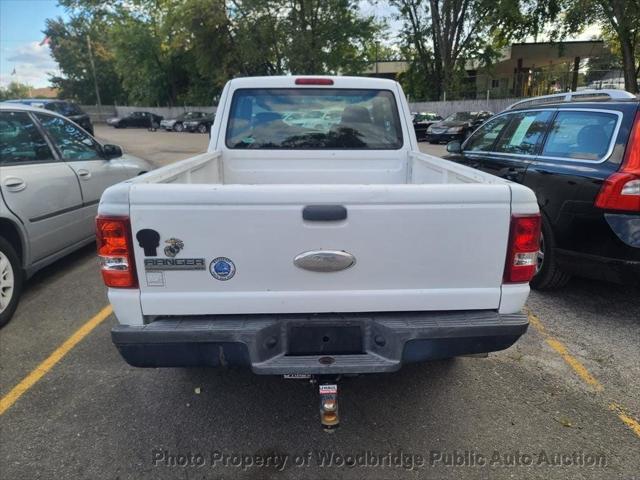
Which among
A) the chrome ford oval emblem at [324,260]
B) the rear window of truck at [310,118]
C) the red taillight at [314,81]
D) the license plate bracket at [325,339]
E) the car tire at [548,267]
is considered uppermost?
the red taillight at [314,81]

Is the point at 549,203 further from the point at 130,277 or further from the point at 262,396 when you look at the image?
the point at 130,277

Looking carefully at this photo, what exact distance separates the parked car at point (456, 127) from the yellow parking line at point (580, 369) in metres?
16.6

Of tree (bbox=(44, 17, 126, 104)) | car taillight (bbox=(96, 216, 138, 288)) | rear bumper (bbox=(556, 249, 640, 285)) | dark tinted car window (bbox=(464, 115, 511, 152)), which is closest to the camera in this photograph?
car taillight (bbox=(96, 216, 138, 288))

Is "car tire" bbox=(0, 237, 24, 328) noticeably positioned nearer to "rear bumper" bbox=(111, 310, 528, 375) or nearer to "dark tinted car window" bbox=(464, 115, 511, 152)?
"rear bumper" bbox=(111, 310, 528, 375)

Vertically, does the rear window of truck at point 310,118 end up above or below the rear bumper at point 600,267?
above

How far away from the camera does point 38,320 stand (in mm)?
4145

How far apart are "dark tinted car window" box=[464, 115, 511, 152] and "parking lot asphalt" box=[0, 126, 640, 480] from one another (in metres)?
2.59

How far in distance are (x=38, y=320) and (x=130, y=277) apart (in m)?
2.60

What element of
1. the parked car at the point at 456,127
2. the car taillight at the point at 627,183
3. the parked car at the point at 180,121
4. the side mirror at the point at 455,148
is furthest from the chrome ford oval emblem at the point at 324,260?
the parked car at the point at 180,121

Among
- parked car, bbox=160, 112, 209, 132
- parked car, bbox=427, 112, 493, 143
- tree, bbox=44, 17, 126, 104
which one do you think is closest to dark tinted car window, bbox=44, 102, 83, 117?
parked car, bbox=160, 112, 209, 132

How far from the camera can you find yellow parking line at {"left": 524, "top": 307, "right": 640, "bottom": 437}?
9.07 feet

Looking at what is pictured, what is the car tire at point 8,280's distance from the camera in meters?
3.93

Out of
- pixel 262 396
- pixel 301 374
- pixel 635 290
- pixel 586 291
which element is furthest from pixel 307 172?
pixel 635 290

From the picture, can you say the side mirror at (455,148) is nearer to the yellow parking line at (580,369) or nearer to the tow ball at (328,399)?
the yellow parking line at (580,369)
